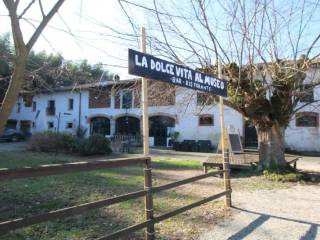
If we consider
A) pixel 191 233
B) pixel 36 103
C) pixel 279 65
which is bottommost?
pixel 191 233

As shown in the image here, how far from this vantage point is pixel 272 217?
703 centimetres

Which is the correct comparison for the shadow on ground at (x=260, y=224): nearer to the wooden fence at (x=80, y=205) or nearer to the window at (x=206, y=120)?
the wooden fence at (x=80, y=205)

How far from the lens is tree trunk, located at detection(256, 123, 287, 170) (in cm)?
1242

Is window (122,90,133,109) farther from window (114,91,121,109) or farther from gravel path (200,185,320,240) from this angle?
gravel path (200,185,320,240)

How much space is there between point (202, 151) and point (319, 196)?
63.3ft

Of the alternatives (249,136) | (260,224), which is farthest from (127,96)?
(249,136)

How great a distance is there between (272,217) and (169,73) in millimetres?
3169

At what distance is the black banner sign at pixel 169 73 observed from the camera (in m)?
5.29

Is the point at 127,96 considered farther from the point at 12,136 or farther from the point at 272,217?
the point at 12,136

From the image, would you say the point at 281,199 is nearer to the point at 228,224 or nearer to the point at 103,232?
the point at 228,224

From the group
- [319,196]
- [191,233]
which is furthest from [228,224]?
[319,196]

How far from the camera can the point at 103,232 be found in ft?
19.8

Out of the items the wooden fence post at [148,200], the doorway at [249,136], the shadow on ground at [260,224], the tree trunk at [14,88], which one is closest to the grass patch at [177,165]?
the shadow on ground at [260,224]

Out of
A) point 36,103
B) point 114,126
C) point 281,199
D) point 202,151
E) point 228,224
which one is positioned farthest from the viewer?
point 36,103
